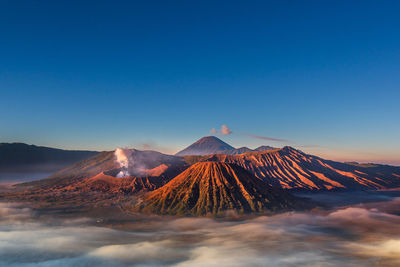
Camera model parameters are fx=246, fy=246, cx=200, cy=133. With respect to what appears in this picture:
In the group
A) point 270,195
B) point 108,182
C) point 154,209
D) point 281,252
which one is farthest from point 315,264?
point 108,182

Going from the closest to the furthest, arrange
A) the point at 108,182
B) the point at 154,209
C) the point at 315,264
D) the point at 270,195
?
the point at 315,264, the point at 154,209, the point at 270,195, the point at 108,182

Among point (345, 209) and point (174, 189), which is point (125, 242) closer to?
point (174, 189)

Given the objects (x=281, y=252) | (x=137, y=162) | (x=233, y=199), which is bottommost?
(x=281, y=252)

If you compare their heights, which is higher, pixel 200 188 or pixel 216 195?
pixel 200 188

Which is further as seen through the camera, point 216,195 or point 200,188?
point 200,188

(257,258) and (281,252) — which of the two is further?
(281,252)

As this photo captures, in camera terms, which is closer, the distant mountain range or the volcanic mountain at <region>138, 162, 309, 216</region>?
the volcanic mountain at <region>138, 162, 309, 216</region>

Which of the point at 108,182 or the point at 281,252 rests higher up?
the point at 108,182

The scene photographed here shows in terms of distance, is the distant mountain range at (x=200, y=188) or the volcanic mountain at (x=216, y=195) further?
the distant mountain range at (x=200, y=188)
